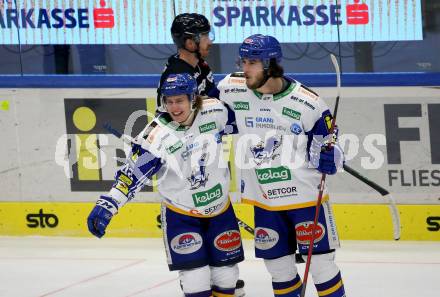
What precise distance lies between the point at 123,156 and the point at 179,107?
2931 millimetres

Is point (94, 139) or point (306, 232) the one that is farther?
point (94, 139)

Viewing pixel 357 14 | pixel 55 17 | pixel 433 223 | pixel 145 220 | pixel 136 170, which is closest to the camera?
pixel 136 170

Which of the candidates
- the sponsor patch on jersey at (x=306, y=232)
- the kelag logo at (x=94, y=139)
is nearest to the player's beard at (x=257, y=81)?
the sponsor patch on jersey at (x=306, y=232)

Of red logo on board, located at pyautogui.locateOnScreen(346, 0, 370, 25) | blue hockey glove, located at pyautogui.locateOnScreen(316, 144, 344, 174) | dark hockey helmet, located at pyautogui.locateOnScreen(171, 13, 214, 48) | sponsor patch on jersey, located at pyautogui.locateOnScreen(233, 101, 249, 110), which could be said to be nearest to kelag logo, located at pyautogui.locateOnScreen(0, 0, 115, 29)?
red logo on board, located at pyautogui.locateOnScreen(346, 0, 370, 25)

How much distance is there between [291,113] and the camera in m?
5.27

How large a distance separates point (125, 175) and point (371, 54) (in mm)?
2977

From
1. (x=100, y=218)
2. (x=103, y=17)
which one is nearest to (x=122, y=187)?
(x=100, y=218)

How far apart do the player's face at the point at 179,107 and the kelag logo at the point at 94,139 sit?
111 inches

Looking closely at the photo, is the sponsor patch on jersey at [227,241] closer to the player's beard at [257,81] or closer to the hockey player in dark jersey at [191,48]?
the player's beard at [257,81]

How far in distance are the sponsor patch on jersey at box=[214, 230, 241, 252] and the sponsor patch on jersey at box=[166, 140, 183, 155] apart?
0.47 m

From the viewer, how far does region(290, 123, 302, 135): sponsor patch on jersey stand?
528 centimetres

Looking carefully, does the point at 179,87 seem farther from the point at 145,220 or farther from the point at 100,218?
the point at 145,220

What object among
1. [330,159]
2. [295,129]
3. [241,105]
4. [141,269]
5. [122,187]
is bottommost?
[141,269]

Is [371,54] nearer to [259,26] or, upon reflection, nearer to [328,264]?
[259,26]
